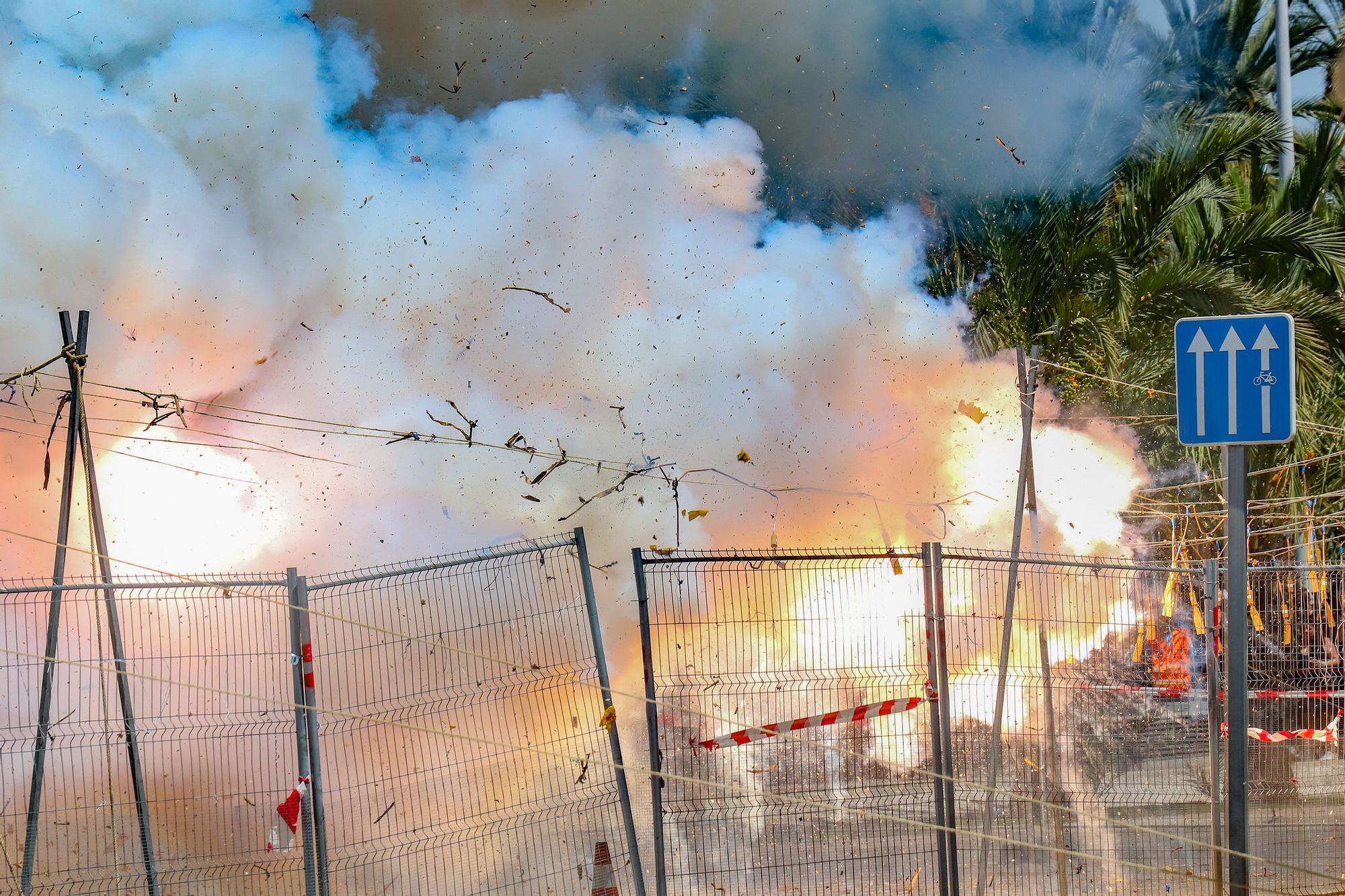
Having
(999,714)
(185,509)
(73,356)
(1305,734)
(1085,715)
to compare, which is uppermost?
(73,356)

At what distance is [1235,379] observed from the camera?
4.71 m

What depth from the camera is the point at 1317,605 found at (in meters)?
6.83

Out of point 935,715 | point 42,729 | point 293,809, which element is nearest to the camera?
point 293,809

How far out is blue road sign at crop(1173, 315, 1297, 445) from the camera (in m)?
4.64

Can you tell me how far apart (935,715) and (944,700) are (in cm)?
9

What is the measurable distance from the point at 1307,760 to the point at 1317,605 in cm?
109

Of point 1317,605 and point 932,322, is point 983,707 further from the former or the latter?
point 932,322

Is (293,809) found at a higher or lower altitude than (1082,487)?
lower

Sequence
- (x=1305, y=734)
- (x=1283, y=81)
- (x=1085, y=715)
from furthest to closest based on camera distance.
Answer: (x=1283, y=81) < (x=1305, y=734) < (x=1085, y=715)

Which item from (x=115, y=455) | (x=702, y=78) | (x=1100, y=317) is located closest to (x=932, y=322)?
(x=1100, y=317)

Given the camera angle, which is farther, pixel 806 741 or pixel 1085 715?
pixel 1085 715

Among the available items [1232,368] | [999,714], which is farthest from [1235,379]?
[999,714]

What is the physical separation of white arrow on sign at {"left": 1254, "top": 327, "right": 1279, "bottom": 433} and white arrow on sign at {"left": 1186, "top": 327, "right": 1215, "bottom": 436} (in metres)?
0.18

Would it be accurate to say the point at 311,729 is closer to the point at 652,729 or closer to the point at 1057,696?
the point at 652,729
